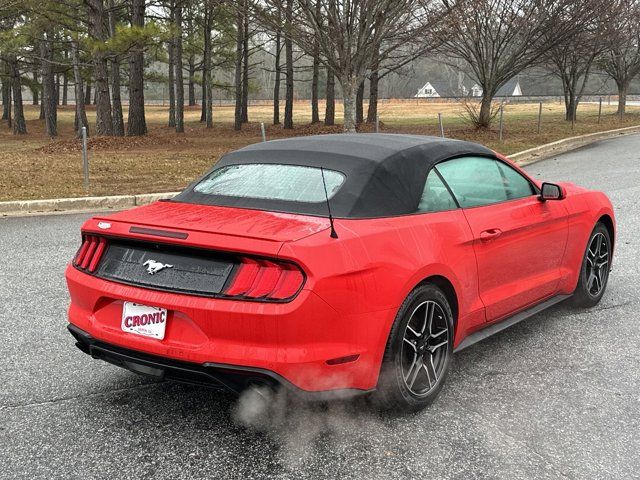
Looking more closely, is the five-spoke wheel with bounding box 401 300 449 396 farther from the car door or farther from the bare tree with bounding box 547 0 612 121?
the bare tree with bounding box 547 0 612 121

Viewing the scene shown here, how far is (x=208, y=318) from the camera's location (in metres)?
3.11

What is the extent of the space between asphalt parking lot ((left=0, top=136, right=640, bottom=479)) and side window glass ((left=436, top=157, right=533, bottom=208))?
3.50ft

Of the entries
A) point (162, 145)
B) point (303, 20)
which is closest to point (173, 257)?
point (303, 20)

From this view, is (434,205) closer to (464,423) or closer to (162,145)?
(464,423)

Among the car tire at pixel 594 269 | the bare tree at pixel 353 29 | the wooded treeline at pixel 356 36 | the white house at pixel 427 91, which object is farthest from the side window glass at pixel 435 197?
the white house at pixel 427 91

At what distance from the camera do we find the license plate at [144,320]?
3.24 meters

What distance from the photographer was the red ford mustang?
309 centimetres

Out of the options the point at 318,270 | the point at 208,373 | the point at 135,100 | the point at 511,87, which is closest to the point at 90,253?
the point at 208,373

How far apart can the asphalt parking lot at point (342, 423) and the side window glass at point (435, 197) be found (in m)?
1.07

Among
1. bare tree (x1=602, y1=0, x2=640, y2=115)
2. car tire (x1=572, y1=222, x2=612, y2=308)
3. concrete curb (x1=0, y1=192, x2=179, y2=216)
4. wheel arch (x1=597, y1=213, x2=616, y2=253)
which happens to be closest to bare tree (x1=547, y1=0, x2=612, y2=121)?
bare tree (x1=602, y1=0, x2=640, y2=115)

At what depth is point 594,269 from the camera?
18.3 feet

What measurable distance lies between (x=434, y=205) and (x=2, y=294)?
4.12 meters

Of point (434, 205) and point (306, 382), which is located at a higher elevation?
point (434, 205)

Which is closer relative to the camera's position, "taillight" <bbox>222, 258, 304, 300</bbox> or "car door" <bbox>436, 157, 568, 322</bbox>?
"taillight" <bbox>222, 258, 304, 300</bbox>
